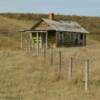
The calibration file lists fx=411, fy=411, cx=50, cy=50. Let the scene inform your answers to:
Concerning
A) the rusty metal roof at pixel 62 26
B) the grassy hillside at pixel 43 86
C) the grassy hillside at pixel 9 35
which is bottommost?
the grassy hillside at pixel 9 35

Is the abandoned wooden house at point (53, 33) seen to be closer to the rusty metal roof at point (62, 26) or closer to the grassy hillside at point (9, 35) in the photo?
the rusty metal roof at point (62, 26)

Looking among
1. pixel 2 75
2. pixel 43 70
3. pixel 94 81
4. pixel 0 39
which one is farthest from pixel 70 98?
pixel 0 39

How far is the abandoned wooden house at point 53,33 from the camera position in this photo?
1818 inches

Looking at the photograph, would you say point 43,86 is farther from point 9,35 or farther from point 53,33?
point 9,35

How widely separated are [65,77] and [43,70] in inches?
118

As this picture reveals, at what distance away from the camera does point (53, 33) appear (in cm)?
4753

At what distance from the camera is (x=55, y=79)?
13586mm

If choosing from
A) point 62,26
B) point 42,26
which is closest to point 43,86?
point 42,26

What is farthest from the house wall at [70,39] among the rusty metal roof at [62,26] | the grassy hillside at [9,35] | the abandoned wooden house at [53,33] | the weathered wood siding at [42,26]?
the grassy hillside at [9,35]

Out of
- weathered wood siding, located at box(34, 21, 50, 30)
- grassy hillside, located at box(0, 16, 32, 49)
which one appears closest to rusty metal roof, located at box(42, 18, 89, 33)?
weathered wood siding, located at box(34, 21, 50, 30)

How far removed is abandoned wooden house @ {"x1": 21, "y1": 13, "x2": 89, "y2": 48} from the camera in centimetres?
4619

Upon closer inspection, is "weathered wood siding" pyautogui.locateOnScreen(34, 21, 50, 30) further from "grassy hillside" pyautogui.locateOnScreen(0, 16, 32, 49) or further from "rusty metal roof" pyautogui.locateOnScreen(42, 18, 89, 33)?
"grassy hillside" pyautogui.locateOnScreen(0, 16, 32, 49)

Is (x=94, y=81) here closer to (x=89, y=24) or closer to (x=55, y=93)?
(x=55, y=93)

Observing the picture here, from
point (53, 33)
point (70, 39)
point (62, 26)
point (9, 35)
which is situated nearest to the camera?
point (53, 33)
